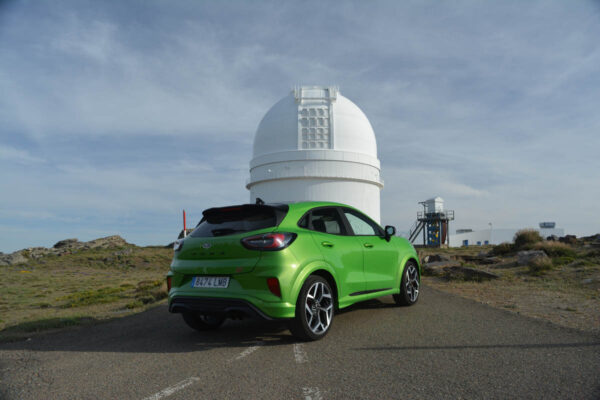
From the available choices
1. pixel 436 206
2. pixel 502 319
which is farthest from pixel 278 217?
pixel 436 206

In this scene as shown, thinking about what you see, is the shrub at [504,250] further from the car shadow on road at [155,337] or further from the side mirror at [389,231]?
the car shadow on road at [155,337]

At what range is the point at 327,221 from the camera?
18.2ft

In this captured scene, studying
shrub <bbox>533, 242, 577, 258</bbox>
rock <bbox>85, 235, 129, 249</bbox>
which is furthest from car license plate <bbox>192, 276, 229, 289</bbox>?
rock <bbox>85, 235, 129, 249</bbox>

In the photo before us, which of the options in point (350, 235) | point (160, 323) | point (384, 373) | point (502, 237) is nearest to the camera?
point (384, 373)

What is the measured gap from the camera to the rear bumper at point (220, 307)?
4.34 m

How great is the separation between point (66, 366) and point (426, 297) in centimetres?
615

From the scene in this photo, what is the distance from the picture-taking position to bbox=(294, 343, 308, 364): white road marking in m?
3.95

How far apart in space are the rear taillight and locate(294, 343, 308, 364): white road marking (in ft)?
3.54

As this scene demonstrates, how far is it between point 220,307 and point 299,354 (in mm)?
983

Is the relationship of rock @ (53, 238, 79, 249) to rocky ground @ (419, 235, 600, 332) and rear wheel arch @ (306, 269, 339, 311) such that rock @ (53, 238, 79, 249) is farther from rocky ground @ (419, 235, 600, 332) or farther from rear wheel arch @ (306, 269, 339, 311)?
rear wheel arch @ (306, 269, 339, 311)

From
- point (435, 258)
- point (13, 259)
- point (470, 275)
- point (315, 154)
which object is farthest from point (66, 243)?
point (470, 275)

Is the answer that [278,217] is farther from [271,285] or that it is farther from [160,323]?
[160,323]

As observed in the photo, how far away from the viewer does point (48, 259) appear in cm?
2650

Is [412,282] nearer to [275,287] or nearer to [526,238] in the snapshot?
[275,287]
